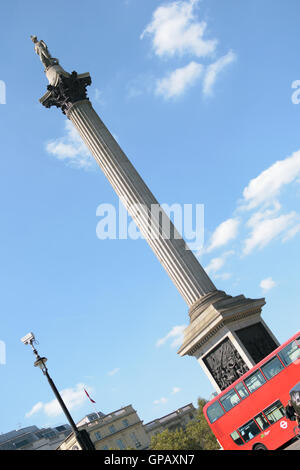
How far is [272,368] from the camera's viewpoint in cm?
1579

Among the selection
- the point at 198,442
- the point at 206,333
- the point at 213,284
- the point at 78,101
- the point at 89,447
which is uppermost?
the point at 78,101

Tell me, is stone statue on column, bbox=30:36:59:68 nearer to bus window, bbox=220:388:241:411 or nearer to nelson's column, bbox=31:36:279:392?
nelson's column, bbox=31:36:279:392

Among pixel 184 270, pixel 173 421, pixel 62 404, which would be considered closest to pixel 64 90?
pixel 184 270

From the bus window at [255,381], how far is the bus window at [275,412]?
2.62ft

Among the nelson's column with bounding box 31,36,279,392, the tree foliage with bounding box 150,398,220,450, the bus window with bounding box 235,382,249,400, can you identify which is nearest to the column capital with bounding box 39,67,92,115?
the nelson's column with bounding box 31,36,279,392

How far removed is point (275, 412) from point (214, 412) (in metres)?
2.57

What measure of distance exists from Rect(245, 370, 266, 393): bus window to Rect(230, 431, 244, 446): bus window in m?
1.83

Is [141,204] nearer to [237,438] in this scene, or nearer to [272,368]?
[272,368]

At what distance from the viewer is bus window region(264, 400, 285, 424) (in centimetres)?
1548

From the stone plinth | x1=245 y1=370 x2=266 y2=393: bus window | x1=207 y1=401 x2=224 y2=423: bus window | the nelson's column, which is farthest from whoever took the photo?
the nelson's column

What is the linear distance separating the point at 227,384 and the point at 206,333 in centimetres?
223

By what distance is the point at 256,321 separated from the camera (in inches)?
782
